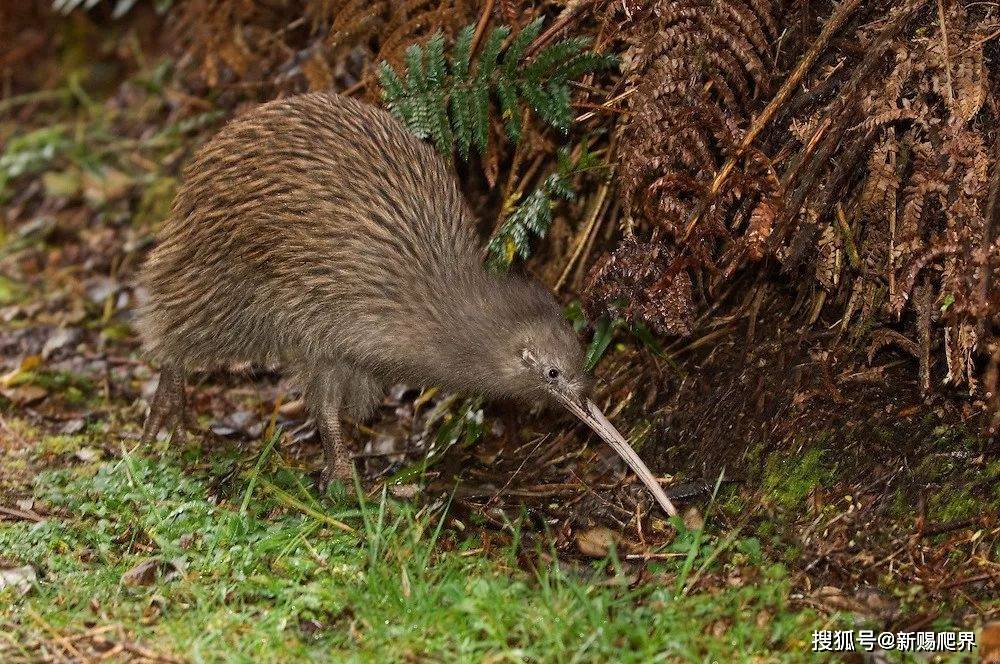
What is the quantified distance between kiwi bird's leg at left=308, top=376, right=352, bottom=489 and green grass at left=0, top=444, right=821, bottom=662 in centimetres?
17

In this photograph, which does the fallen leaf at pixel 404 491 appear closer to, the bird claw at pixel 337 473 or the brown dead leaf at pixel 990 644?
the bird claw at pixel 337 473

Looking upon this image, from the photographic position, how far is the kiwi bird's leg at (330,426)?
4.10 m

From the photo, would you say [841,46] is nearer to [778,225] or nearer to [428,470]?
[778,225]

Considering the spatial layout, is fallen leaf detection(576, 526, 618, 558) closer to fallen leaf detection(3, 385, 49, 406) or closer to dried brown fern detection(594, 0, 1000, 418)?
dried brown fern detection(594, 0, 1000, 418)

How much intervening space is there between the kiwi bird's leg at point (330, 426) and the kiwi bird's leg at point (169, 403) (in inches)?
21.2

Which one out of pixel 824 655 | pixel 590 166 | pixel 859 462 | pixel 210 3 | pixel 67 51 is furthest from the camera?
pixel 67 51

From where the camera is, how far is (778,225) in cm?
364

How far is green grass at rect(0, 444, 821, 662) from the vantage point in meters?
3.03

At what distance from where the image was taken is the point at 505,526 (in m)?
3.69

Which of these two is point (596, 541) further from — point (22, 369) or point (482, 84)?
point (22, 369)

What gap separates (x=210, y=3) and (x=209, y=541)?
274 centimetres

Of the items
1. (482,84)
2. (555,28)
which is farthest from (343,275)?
(555,28)

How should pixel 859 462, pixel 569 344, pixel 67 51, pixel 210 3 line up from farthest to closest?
1. pixel 67 51
2. pixel 210 3
3. pixel 569 344
4. pixel 859 462

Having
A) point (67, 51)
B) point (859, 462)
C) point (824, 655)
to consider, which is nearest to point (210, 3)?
point (67, 51)
